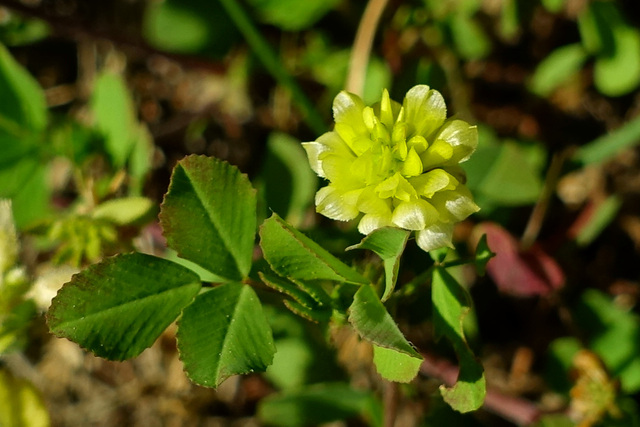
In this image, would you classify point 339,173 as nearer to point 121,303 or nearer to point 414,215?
point 414,215

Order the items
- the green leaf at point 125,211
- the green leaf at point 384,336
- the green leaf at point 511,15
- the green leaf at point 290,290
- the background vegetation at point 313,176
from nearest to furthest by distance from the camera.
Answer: the green leaf at point 384,336, the green leaf at point 290,290, the green leaf at point 125,211, the background vegetation at point 313,176, the green leaf at point 511,15

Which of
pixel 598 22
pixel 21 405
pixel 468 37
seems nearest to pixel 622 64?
pixel 598 22

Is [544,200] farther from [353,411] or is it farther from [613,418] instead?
[353,411]

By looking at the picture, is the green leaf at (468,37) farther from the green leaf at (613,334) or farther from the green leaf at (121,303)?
the green leaf at (121,303)

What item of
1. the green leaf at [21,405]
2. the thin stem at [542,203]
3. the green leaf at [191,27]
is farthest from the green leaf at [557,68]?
the green leaf at [21,405]

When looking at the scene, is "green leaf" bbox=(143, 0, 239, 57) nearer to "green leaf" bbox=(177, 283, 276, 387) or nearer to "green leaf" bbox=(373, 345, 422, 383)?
"green leaf" bbox=(177, 283, 276, 387)

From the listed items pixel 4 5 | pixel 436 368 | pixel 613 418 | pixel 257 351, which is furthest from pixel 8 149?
pixel 613 418

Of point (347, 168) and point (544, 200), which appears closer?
point (347, 168)

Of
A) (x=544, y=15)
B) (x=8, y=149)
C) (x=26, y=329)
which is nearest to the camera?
(x=26, y=329)

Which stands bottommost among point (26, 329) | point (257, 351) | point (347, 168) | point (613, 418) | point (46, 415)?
point (46, 415)
